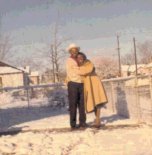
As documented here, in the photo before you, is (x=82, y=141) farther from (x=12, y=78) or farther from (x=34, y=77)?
(x=34, y=77)

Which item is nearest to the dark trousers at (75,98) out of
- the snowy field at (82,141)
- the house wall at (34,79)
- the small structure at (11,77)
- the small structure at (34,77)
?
the snowy field at (82,141)

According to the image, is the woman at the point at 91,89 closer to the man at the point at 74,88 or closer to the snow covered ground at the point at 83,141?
the man at the point at 74,88

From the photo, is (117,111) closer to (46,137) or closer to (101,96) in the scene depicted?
(101,96)

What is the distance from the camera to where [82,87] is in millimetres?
12141

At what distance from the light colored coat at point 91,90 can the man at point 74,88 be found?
12 centimetres

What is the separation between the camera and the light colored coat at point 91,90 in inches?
479

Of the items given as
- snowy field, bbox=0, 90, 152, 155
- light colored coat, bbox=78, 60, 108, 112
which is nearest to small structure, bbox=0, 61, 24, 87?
light colored coat, bbox=78, 60, 108, 112

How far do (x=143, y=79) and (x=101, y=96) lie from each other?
4.36 feet

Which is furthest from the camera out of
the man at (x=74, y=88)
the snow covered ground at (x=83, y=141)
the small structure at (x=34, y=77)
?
the small structure at (x=34, y=77)

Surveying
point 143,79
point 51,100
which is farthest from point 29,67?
point 143,79

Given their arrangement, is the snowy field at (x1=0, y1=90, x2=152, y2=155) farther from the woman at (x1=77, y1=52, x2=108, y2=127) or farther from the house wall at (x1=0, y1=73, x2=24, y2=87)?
the house wall at (x1=0, y1=73, x2=24, y2=87)

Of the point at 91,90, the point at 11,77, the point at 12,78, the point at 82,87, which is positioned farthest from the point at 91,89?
the point at 12,78

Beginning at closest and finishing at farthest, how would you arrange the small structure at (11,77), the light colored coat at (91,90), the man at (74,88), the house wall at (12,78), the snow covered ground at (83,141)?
the snow covered ground at (83,141) < the man at (74,88) < the light colored coat at (91,90) < the small structure at (11,77) < the house wall at (12,78)

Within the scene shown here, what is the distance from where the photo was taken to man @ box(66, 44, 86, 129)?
1189 cm
